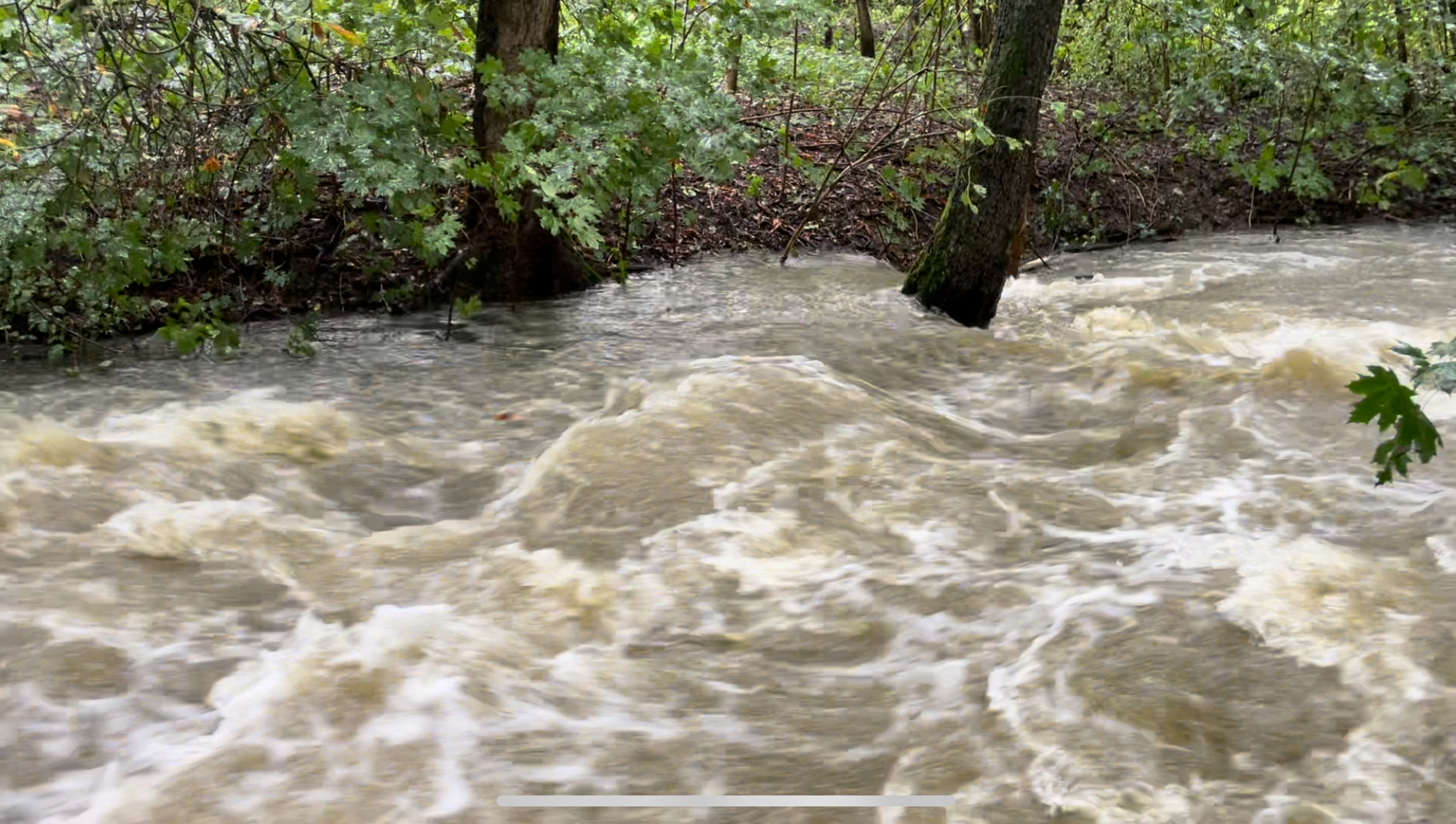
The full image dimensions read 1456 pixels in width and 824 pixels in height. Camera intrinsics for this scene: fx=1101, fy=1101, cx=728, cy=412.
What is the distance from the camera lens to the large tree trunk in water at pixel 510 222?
6.85 m

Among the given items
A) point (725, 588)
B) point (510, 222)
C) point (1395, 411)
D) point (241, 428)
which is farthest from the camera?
point (510, 222)

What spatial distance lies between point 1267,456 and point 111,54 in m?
5.50

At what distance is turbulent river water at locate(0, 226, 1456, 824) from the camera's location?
258 cm

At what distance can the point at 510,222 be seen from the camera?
7043 millimetres

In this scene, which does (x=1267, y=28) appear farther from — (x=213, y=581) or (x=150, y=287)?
(x=213, y=581)

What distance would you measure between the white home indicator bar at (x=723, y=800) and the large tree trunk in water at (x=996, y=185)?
4735 mm

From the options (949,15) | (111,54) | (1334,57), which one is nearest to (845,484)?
(111,54)

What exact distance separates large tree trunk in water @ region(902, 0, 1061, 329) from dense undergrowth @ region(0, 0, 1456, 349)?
323 millimetres

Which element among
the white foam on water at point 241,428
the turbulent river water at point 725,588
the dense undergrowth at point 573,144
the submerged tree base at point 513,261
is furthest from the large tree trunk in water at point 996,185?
the white foam on water at point 241,428

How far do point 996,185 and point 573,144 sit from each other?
256 cm

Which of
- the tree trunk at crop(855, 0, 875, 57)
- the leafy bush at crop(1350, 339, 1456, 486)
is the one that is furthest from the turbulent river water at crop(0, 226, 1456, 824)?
the tree trunk at crop(855, 0, 875, 57)

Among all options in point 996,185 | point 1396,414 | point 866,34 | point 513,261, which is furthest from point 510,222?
point 866,34

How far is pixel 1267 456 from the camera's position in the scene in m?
4.60

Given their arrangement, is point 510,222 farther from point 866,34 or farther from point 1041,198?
point 866,34
